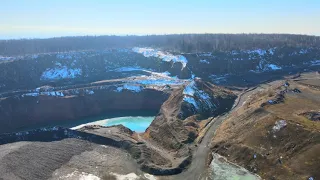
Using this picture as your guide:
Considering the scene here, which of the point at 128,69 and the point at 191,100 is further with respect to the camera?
the point at 128,69

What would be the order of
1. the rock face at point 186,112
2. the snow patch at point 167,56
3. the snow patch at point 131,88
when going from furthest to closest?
the snow patch at point 167,56, the snow patch at point 131,88, the rock face at point 186,112

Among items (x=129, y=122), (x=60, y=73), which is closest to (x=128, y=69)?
(x=60, y=73)

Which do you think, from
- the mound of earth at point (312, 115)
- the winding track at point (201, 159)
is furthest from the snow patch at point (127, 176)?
Answer: the mound of earth at point (312, 115)

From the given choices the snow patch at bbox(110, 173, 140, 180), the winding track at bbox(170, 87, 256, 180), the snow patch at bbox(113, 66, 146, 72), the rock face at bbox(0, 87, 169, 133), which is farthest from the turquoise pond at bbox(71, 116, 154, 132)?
the snow patch at bbox(113, 66, 146, 72)

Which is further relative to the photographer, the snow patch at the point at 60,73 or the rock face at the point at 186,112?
the snow patch at the point at 60,73

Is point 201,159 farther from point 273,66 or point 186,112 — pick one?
point 273,66

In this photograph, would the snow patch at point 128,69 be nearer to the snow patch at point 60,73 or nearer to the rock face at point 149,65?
the rock face at point 149,65
